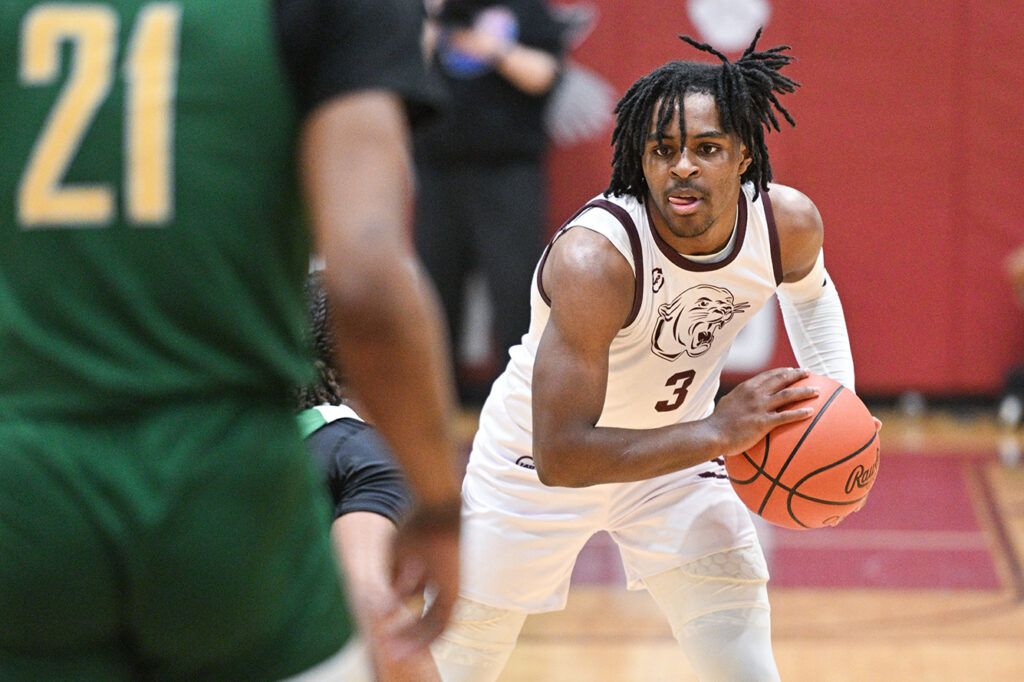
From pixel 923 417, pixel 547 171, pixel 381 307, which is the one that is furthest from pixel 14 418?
pixel 923 417

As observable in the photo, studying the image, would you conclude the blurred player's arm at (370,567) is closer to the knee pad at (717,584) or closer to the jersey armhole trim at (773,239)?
the knee pad at (717,584)

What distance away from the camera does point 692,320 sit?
3.19 metres

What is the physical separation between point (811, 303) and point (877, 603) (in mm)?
2331

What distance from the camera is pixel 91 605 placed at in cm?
143

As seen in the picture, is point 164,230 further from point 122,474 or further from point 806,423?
point 806,423

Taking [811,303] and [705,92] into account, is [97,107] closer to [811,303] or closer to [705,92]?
[705,92]

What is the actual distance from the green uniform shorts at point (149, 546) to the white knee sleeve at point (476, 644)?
6.02ft

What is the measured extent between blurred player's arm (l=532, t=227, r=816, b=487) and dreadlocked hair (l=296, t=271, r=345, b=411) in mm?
510

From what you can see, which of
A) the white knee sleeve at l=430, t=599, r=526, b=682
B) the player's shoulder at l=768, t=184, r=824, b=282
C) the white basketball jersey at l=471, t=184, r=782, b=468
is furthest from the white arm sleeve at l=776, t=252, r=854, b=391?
the white knee sleeve at l=430, t=599, r=526, b=682

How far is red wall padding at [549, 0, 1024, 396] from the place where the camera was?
871cm

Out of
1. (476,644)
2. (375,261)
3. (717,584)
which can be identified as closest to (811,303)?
(717,584)

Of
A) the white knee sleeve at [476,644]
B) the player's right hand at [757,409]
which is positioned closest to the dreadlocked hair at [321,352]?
the white knee sleeve at [476,644]

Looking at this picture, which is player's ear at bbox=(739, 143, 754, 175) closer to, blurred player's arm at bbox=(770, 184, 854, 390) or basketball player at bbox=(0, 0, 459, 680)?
blurred player's arm at bbox=(770, 184, 854, 390)

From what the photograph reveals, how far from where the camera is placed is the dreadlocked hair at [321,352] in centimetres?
311
